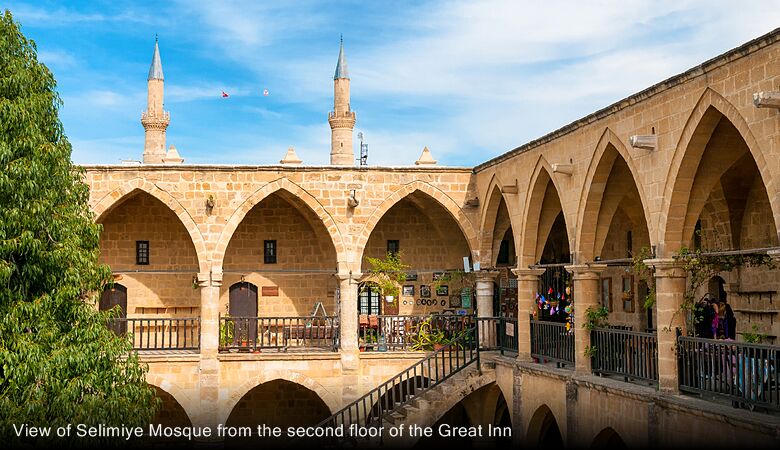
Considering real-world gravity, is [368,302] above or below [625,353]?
above

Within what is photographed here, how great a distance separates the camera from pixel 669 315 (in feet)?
37.6

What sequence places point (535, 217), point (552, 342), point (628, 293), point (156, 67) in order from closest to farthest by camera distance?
point (552, 342) → point (535, 217) → point (628, 293) → point (156, 67)

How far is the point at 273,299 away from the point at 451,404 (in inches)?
218

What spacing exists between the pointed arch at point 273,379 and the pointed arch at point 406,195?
2.34 m

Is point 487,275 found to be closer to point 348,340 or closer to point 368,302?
point 348,340

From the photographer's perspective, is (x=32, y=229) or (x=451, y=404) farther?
(x=451, y=404)

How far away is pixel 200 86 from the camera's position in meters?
37.5

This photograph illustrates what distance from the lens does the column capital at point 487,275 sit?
1850 centimetres

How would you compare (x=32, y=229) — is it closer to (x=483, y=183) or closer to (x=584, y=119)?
(x=584, y=119)

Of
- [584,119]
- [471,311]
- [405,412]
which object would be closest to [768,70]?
[584,119]

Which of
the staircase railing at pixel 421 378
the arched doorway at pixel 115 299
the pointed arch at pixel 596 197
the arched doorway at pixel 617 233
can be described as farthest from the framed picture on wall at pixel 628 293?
the arched doorway at pixel 115 299

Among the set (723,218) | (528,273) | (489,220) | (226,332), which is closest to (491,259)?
(489,220)

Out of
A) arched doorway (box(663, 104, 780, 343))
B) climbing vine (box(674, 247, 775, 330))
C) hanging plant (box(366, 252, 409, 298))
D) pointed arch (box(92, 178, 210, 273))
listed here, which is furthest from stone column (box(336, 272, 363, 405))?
climbing vine (box(674, 247, 775, 330))

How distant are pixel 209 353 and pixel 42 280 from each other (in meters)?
6.87
